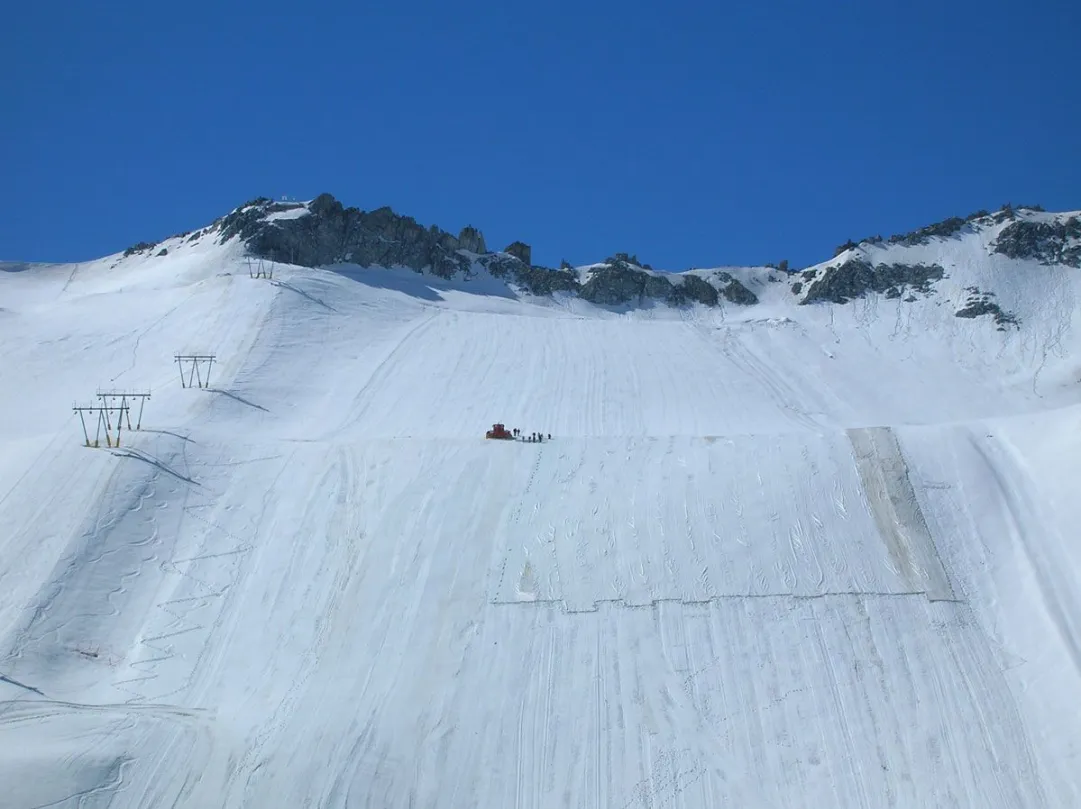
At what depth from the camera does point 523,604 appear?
83.3ft

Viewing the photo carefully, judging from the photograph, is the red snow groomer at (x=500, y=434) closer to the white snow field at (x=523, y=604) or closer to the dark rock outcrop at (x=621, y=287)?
the white snow field at (x=523, y=604)

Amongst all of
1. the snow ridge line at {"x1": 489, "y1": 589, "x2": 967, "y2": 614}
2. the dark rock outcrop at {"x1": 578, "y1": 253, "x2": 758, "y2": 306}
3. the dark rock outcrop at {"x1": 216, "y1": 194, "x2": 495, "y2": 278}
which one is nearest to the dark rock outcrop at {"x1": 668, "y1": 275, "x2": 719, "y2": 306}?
the dark rock outcrop at {"x1": 578, "y1": 253, "x2": 758, "y2": 306}

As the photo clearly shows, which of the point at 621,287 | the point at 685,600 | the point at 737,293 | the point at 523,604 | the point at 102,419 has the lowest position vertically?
the point at 523,604

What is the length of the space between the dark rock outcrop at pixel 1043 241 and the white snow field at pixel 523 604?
28.2 meters

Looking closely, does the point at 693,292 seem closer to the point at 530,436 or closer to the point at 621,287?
the point at 621,287

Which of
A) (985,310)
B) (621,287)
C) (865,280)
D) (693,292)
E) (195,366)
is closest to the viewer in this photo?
(195,366)

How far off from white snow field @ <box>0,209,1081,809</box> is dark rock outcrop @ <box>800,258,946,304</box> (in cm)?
2264

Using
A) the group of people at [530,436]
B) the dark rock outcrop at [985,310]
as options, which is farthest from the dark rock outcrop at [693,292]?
the group of people at [530,436]

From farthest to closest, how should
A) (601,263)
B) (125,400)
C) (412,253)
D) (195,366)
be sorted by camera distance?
1. (601,263)
2. (412,253)
3. (195,366)
4. (125,400)

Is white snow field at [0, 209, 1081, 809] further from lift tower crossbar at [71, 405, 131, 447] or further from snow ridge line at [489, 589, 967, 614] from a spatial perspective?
lift tower crossbar at [71, 405, 131, 447]

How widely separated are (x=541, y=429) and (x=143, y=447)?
13.0 m

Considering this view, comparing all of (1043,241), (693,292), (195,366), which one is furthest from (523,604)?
(1043,241)

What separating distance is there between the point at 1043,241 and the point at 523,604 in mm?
46861

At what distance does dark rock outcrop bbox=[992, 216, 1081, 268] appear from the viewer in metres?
58.8
